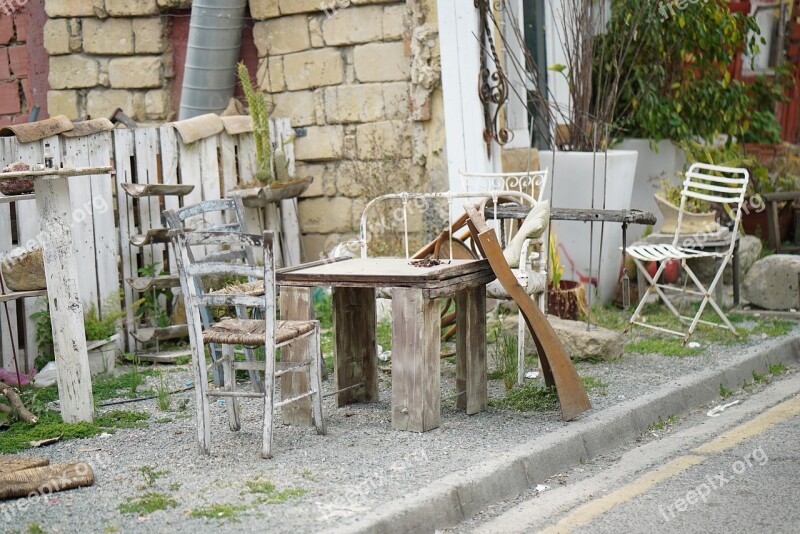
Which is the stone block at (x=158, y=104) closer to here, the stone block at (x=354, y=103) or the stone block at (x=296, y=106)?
the stone block at (x=296, y=106)

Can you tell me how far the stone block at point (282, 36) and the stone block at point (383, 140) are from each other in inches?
39.8

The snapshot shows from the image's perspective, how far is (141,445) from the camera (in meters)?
5.63

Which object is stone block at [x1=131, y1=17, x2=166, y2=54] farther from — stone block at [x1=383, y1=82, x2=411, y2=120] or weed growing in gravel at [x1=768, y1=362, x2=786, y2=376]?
weed growing in gravel at [x1=768, y1=362, x2=786, y2=376]

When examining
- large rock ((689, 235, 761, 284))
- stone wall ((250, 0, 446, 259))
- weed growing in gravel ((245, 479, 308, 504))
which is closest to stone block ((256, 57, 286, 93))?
stone wall ((250, 0, 446, 259))

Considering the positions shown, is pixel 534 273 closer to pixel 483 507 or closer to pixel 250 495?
pixel 483 507

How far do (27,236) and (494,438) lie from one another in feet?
12.5

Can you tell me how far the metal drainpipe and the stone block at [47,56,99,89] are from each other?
1.11 m

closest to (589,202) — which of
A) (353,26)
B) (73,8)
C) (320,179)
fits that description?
(320,179)

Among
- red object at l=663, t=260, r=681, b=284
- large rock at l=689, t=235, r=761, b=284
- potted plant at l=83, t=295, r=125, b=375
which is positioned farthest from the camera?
red object at l=663, t=260, r=681, b=284

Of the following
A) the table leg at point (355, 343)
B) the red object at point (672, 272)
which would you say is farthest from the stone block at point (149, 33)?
the red object at point (672, 272)

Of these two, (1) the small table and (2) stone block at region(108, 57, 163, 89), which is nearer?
(1) the small table

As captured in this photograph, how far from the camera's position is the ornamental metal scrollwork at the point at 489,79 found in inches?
371

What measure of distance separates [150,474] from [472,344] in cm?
212

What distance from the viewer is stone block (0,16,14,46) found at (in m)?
10.8
